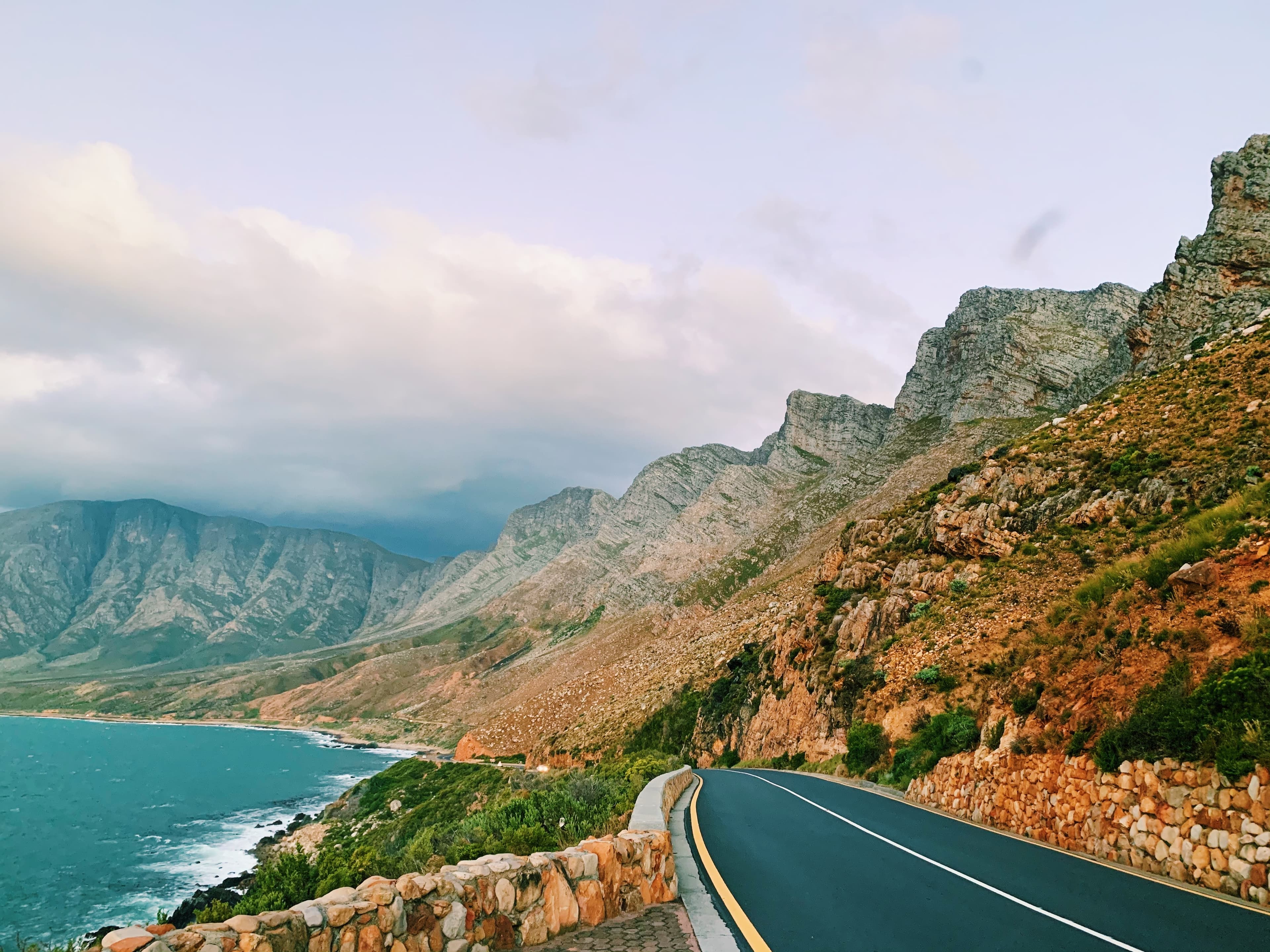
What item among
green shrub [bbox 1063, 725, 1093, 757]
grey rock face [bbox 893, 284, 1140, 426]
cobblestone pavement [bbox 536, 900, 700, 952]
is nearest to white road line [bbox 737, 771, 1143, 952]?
green shrub [bbox 1063, 725, 1093, 757]

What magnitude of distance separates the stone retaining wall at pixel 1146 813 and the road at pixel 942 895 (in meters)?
0.48

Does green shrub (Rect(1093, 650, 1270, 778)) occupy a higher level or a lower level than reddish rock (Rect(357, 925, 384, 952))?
higher

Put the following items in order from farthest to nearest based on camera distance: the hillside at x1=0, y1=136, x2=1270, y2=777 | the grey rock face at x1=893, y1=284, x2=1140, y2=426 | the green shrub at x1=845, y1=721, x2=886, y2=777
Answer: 1. the grey rock face at x1=893, y1=284, x2=1140, y2=426
2. the green shrub at x1=845, y1=721, x2=886, y2=777
3. the hillside at x1=0, y1=136, x2=1270, y2=777

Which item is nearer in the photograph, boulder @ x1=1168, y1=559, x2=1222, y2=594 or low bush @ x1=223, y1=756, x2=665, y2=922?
low bush @ x1=223, y1=756, x2=665, y2=922

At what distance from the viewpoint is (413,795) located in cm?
6322

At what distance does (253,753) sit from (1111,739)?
507 ft

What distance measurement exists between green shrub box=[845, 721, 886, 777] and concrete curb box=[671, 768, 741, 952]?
14.7m

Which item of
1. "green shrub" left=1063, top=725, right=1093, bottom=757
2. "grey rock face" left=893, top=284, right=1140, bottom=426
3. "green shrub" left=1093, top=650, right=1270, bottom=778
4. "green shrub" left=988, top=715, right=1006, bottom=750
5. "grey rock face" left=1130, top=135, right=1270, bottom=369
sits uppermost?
"grey rock face" left=893, top=284, right=1140, bottom=426

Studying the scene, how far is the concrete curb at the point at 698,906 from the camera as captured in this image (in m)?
5.97

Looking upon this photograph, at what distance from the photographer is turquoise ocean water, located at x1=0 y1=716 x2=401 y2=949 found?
44.4 meters

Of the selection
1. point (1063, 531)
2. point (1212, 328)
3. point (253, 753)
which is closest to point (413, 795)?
point (1063, 531)

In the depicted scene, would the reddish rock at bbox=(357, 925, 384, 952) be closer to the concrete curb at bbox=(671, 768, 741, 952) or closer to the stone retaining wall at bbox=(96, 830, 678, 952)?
the stone retaining wall at bbox=(96, 830, 678, 952)

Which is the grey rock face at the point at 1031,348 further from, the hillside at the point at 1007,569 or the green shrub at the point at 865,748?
the green shrub at the point at 865,748

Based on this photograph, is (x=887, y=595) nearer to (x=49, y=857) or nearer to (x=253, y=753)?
(x=49, y=857)
